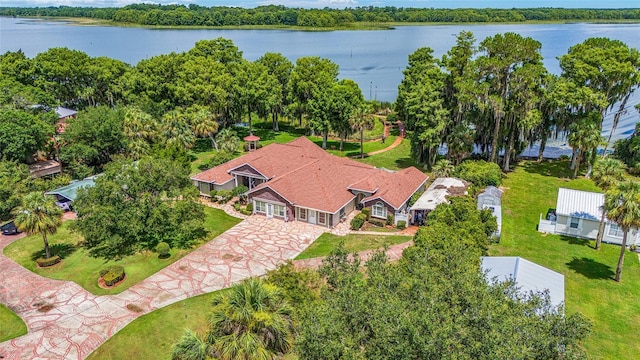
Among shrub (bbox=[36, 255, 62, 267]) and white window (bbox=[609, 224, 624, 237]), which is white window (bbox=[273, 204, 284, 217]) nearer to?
shrub (bbox=[36, 255, 62, 267])

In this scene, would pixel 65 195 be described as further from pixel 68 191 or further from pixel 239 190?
pixel 239 190

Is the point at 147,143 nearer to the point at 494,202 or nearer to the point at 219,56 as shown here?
the point at 219,56

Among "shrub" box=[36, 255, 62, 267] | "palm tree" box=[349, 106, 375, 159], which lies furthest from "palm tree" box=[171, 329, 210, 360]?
"palm tree" box=[349, 106, 375, 159]

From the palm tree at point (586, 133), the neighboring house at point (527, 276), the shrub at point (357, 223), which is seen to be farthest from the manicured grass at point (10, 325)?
the palm tree at point (586, 133)


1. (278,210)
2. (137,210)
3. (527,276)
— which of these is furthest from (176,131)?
(527,276)

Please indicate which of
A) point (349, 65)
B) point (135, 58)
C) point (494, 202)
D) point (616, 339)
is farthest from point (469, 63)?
point (135, 58)
